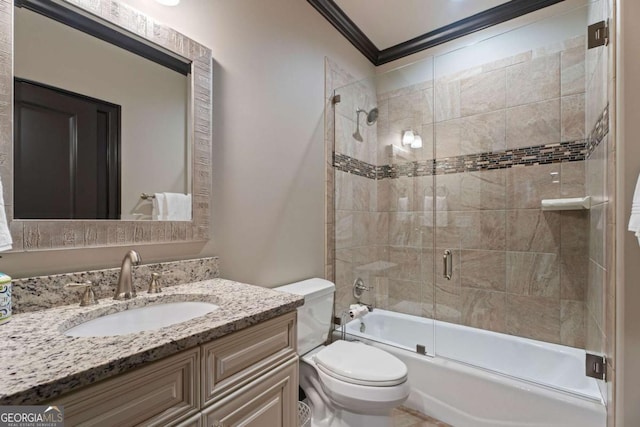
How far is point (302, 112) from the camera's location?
1.98 metres

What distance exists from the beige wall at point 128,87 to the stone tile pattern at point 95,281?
224mm

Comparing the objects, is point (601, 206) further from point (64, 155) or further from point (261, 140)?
point (64, 155)

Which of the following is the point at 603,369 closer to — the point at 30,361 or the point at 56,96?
the point at 30,361

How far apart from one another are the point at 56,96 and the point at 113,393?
36.7 inches

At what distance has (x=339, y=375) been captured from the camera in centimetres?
147

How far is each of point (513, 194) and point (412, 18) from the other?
1.52 meters

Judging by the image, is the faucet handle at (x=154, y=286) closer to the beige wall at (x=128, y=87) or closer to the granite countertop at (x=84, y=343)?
the granite countertop at (x=84, y=343)

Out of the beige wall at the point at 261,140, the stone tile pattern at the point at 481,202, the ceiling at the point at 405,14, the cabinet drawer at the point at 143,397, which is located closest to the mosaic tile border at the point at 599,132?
the stone tile pattern at the point at 481,202

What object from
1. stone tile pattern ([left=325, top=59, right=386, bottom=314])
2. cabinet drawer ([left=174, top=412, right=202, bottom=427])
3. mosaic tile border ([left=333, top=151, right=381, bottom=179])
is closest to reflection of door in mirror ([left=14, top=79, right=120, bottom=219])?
cabinet drawer ([left=174, top=412, right=202, bottom=427])

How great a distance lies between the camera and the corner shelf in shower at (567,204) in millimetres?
1803

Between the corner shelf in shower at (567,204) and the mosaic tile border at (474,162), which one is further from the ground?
the mosaic tile border at (474,162)

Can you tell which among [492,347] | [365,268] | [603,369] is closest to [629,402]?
[603,369]

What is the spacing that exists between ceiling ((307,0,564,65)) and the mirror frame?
1.19 meters

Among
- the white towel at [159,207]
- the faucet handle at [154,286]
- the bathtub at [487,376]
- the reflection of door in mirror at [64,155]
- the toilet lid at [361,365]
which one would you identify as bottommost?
the bathtub at [487,376]
